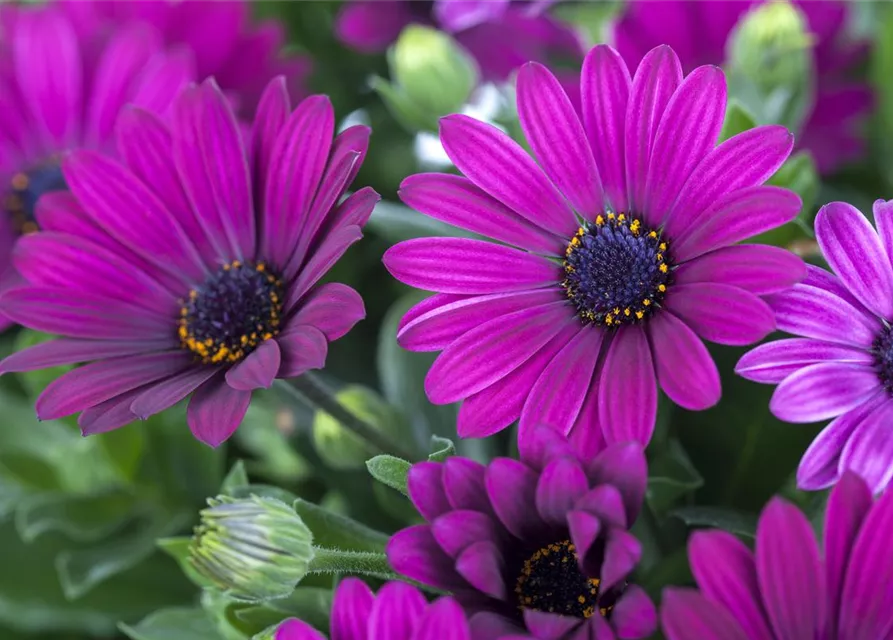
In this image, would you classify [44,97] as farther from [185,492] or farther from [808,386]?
[808,386]

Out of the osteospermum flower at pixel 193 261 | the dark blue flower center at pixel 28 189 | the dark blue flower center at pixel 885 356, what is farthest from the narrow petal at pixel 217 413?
the dark blue flower center at pixel 28 189

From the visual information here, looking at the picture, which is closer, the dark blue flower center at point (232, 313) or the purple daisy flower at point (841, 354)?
the purple daisy flower at point (841, 354)

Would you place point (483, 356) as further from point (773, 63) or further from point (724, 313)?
point (773, 63)

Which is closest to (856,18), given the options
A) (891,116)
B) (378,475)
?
(891,116)

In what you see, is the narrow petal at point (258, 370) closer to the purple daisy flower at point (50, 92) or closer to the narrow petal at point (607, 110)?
the narrow petal at point (607, 110)

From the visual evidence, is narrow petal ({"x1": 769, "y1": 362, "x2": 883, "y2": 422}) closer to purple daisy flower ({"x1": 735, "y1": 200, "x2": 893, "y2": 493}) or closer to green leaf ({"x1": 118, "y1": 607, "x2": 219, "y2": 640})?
purple daisy flower ({"x1": 735, "y1": 200, "x2": 893, "y2": 493})

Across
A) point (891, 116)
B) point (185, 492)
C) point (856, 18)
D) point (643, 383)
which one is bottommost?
point (185, 492)

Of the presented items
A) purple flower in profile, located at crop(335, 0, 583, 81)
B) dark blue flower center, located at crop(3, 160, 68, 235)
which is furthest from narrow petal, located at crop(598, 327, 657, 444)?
dark blue flower center, located at crop(3, 160, 68, 235)
